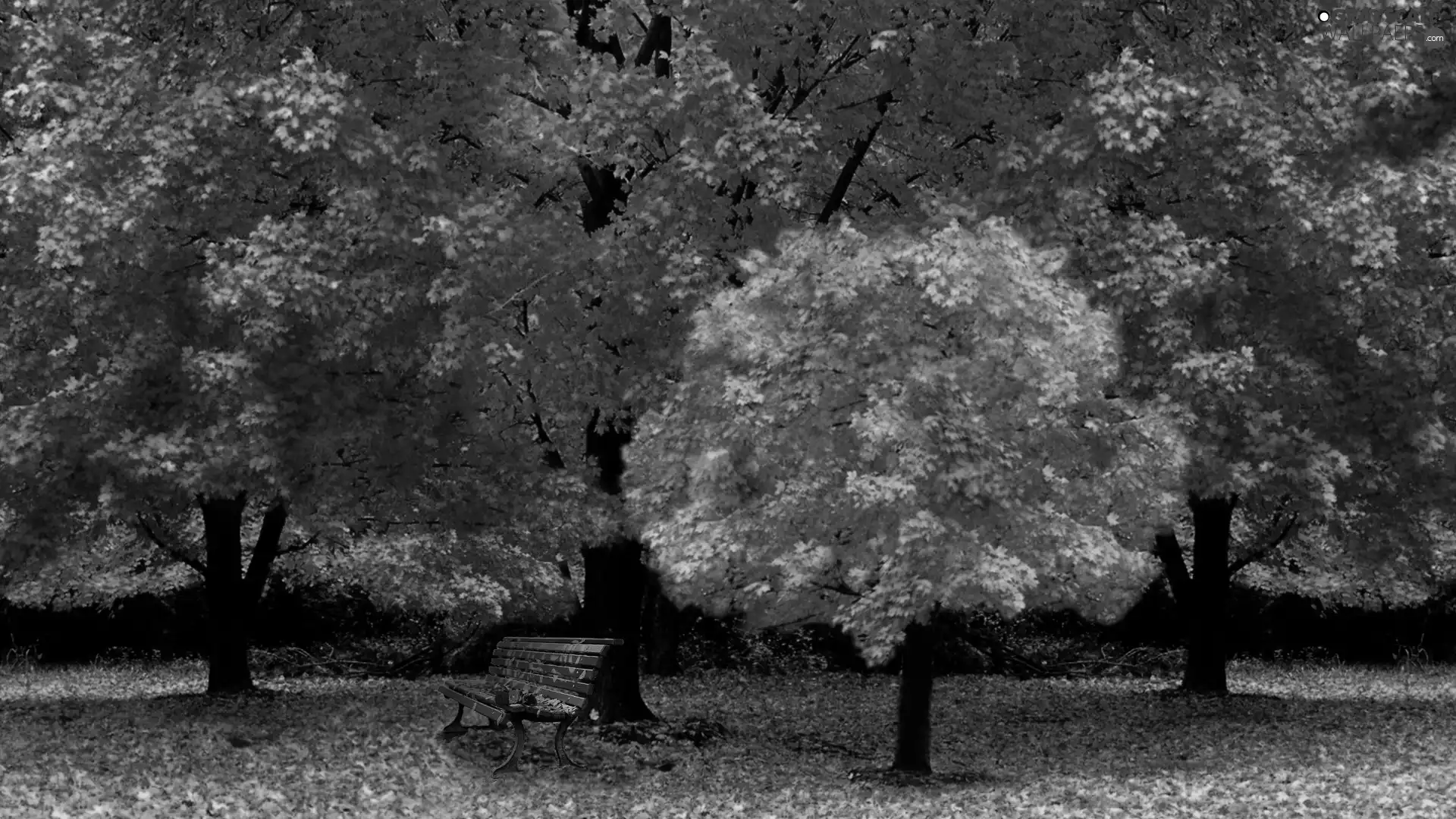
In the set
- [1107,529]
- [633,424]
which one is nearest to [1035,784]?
[1107,529]

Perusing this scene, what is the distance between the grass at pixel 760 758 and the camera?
10633 millimetres

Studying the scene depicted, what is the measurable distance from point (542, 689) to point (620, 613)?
3.19 m

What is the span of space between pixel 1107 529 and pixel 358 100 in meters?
7.09

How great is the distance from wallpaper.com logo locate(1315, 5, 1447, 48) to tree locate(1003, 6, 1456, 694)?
0.55 ft

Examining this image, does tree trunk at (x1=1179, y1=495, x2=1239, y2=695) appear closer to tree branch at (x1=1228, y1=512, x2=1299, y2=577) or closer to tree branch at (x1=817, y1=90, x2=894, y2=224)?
tree branch at (x1=1228, y1=512, x2=1299, y2=577)

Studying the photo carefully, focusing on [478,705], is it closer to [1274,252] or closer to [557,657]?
[557,657]

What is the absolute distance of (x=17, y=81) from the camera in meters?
15.2

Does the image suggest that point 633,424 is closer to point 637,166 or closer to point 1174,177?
point 637,166

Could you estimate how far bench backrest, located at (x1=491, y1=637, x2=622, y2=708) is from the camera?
39.1 feet

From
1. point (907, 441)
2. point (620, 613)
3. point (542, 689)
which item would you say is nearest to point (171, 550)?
point (620, 613)

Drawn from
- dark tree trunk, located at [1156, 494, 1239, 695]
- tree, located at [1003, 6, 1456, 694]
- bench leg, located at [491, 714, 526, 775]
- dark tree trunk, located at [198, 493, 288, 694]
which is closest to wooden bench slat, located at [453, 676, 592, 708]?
bench leg, located at [491, 714, 526, 775]

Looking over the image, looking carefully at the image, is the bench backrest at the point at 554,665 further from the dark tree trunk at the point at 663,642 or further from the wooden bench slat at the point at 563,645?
the dark tree trunk at the point at 663,642

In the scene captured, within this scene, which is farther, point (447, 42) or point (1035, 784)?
point (447, 42)

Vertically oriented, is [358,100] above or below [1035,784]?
above
